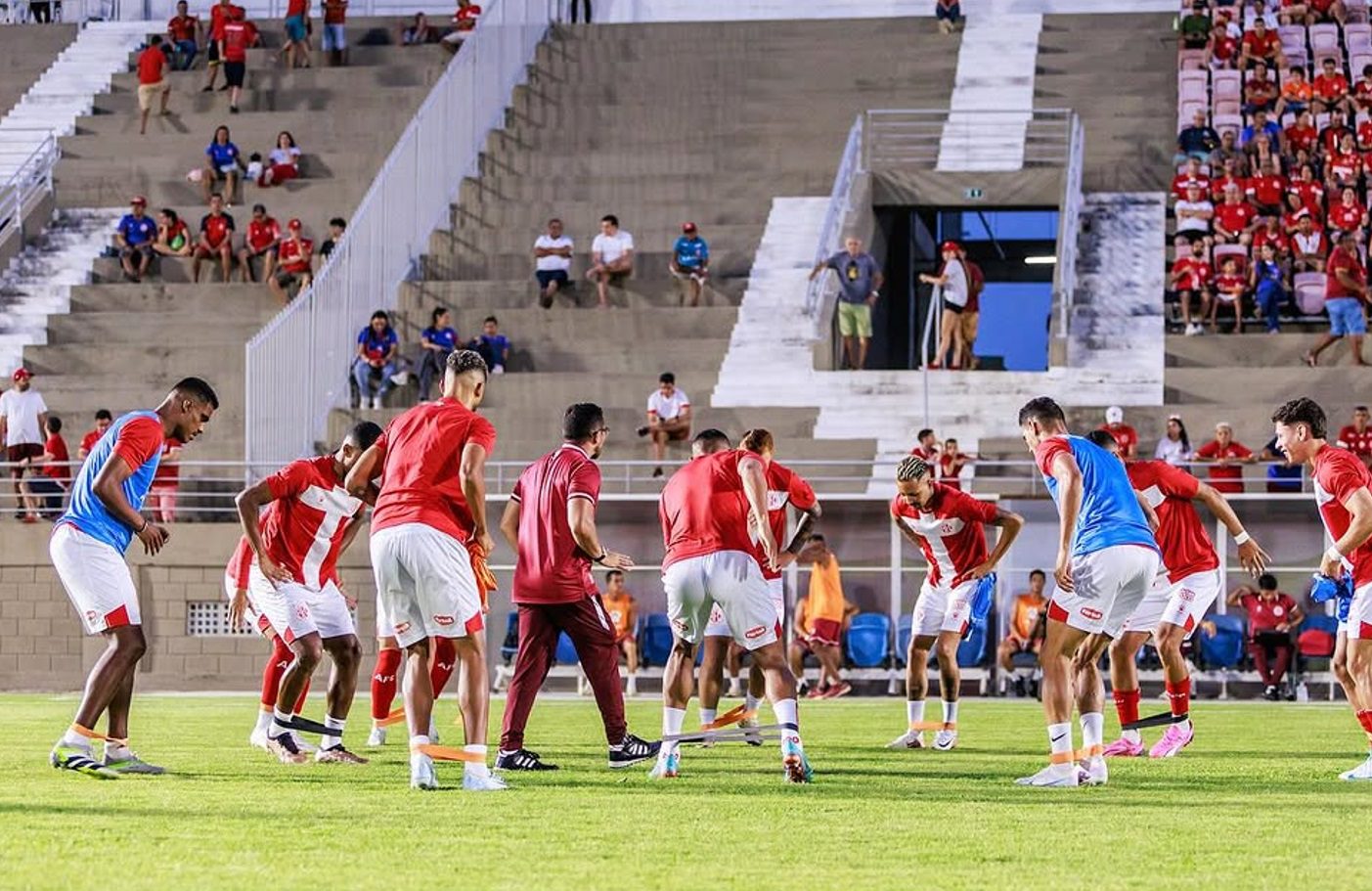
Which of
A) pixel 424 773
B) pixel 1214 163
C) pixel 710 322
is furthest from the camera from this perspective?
pixel 1214 163

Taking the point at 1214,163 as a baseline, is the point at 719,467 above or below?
below

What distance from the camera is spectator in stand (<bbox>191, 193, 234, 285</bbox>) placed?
37.1 meters

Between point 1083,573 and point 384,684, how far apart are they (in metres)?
5.80

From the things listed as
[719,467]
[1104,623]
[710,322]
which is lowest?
[1104,623]

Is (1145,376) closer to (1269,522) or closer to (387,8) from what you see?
(1269,522)

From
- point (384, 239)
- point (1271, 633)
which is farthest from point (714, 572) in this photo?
point (384, 239)

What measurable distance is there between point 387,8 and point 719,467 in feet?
109

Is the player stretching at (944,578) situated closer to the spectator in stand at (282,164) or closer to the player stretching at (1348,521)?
the player stretching at (1348,521)

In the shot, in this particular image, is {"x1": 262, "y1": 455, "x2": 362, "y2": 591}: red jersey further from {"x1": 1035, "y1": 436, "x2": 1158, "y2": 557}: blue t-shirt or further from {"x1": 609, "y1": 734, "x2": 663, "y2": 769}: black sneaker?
{"x1": 1035, "y1": 436, "x2": 1158, "y2": 557}: blue t-shirt

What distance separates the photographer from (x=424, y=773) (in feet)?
40.1

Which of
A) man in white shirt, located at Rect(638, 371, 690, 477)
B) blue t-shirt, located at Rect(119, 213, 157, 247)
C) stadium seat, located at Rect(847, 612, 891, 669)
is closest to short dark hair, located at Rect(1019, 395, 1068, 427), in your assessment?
stadium seat, located at Rect(847, 612, 891, 669)

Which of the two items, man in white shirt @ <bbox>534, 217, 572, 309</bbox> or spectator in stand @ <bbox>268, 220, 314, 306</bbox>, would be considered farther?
spectator in stand @ <bbox>268, 220, 314, 306</bbox>

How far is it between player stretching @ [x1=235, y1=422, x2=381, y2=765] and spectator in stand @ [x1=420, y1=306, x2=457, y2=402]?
16730 mm

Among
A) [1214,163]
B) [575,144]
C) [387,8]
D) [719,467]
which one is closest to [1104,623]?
[719,467]
